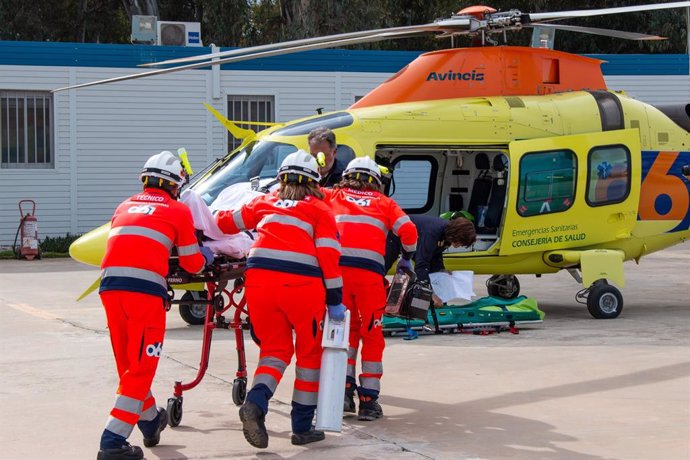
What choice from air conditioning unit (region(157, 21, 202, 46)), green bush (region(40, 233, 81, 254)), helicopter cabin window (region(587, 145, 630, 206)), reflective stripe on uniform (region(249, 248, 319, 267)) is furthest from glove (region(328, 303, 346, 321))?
air conditioning unit (region(157, 21, 202, 46))

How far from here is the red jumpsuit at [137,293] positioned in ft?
20.9

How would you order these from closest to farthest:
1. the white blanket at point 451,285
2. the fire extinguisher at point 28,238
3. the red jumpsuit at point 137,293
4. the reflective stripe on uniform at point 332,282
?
the red jumpsuit at point 137,293 < the reflective stripe on uniform at point 332,282 < the white blanket at point 451,285 < the fire extinguisher at point 28,238

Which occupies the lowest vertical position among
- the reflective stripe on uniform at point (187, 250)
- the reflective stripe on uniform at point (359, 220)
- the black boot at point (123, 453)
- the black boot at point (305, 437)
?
the black boot at point (305, 437)

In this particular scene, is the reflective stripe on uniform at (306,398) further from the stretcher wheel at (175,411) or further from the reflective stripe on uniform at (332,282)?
the stretcher wheel at (175,411)

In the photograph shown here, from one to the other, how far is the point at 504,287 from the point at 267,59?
36.0 feet

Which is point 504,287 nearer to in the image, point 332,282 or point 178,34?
point 332,282

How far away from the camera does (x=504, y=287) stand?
14.2 meters

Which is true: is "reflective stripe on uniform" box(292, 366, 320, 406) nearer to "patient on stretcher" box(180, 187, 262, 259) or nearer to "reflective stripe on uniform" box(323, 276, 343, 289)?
"reflective stripe on uniform" box(323, 276, 343, 289)

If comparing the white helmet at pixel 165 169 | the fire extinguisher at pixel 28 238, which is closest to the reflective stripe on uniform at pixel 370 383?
the white helmet at pixel 165 169

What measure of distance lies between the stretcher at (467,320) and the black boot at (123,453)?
16.8 ft

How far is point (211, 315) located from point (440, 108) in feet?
18.4

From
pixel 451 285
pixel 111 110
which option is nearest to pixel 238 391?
pixel 451 285

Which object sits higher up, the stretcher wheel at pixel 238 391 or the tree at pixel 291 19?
the tree at pixel 291 19

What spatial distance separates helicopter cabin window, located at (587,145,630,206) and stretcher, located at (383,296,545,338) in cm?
189
